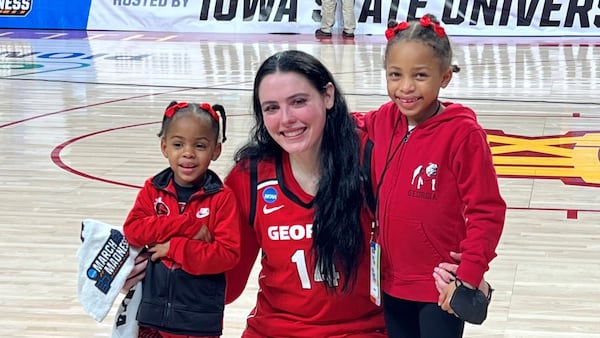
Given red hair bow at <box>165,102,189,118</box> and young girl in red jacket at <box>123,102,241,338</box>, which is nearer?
young girl in red jacket at <box>123,102,241,338</box>

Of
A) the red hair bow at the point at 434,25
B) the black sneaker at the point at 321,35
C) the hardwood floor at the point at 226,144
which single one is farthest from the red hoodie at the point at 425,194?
the black sneaker at the point at 321,35

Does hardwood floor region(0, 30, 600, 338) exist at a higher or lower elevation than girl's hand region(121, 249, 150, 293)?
lower

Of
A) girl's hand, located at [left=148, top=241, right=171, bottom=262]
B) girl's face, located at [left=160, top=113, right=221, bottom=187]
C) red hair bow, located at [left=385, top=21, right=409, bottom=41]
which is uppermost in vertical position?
red hair bow, located at [left=385, top=21, right=409, bottom=41]

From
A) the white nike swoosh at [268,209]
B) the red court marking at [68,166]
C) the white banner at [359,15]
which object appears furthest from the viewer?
the white banner at [359,15]

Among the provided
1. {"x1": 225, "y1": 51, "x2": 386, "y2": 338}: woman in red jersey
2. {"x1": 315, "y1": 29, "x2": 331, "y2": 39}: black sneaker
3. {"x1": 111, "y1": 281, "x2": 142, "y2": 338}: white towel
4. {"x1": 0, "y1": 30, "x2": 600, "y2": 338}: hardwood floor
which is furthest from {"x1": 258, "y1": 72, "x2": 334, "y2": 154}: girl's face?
{"x1": 315, "y1": 29, "x2": 331, "y2": 39}: black sneaker

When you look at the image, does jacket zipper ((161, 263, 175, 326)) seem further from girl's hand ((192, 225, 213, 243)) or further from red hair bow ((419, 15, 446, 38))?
red hair bow ((419, 15, 446, 38))

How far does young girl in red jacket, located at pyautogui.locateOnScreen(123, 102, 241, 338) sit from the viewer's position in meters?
2.43

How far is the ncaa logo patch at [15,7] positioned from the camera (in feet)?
52.7

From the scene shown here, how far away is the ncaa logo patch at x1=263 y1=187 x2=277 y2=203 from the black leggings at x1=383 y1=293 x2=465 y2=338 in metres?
0.34

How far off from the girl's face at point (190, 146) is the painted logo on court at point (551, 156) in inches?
148

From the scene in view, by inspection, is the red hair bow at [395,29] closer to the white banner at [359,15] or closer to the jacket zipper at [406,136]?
the jacket zipper at [406,136]

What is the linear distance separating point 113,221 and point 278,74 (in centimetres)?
285

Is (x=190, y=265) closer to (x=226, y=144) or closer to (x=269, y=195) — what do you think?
(x=269, y=195)

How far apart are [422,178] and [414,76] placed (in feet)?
0.75
